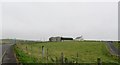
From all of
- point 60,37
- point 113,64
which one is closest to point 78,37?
point 60,37

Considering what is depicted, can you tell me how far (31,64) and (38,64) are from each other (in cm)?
56

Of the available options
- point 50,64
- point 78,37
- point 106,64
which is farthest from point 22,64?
point 78,37

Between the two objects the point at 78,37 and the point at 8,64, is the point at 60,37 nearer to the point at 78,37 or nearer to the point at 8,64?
the point at 78,37

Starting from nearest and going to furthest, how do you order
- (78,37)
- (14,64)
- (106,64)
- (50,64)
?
(50,64) < (14,64) < (106,64) < (78,37)

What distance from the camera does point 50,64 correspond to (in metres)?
25.2

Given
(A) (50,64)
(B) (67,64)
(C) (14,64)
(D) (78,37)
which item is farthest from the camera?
(D) (78,37)

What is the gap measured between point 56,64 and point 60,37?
108 m

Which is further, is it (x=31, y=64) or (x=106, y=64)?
(x=106, y=64)

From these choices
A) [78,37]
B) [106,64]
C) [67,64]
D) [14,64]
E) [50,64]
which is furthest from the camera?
[78,37]

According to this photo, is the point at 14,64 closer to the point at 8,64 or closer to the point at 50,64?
the point at 8,64

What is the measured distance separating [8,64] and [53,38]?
4144 inches

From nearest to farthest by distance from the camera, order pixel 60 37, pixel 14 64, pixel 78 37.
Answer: pixel 14 64, pixel 60 37, pixel 78 37

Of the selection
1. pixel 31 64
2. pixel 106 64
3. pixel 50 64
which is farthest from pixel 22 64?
pixel 106 64

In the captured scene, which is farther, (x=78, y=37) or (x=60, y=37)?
(x=78, y=37)
